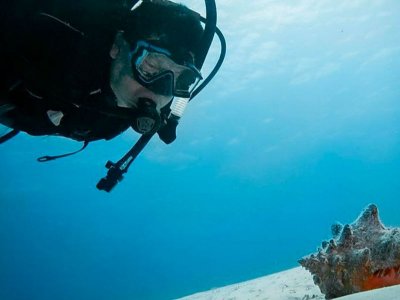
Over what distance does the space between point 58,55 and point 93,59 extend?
0.29 metres

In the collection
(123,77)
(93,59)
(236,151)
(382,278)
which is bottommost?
(236,151)

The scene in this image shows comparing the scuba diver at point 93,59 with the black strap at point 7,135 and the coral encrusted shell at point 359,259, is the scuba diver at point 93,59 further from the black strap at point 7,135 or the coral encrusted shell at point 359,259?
the coral encrusted shell at point 359,259

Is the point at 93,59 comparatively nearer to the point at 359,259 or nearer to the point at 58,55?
the point at 58,55

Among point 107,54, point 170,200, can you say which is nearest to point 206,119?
point 107,54

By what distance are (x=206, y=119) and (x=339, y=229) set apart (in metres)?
31.8

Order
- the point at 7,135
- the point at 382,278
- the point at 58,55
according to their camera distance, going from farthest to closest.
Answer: the point at 7,135 → the point at 58,55 → the point at 382,278

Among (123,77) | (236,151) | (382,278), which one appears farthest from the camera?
(236,151)

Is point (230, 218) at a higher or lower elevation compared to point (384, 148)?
lower

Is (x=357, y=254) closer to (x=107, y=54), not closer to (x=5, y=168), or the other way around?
(x=107, y=54)

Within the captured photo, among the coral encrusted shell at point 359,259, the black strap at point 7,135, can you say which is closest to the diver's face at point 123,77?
the black strap at point 7,135

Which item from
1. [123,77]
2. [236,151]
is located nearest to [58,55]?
[123,77]

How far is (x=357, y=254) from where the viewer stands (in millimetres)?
2635

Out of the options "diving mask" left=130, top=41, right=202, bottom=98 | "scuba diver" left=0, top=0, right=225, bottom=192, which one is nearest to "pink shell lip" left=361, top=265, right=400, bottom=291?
"scuba diver" left=0, top=0, right=225, bottom=192

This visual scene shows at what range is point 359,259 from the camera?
8.57 feet
